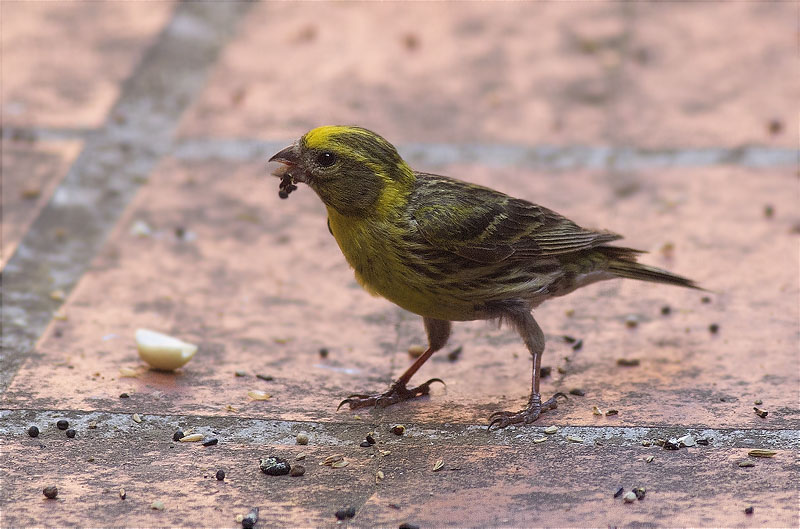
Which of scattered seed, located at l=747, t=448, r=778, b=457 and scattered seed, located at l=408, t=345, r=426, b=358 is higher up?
scattered seed, located at l=408, t=345, r=426, b=358

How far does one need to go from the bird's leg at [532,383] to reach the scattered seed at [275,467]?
0.73m

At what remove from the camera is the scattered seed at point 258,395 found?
3.95 m

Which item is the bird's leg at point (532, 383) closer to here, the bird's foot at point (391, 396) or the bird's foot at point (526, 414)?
the bird's foot at point (526, 414)

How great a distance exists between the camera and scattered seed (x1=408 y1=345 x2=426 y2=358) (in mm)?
4453

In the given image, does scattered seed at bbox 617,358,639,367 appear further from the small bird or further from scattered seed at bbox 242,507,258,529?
scattered seed at bbox 242,507,258,529

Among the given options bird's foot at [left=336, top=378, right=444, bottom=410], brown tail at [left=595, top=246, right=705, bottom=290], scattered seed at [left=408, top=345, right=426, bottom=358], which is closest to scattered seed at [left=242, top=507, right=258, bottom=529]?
bird's foot at [left=336, top=378, right=444, bottom=410]

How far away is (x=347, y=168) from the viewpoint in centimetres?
423

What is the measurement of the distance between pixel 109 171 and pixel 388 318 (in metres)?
1.64

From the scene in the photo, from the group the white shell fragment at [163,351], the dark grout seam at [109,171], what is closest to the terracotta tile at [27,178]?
the dark grout seam at [109,171]

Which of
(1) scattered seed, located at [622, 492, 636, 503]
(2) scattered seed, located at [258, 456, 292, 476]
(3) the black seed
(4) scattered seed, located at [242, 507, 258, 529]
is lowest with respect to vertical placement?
(4) scattered seed, located at [242, 507, 258, 529]

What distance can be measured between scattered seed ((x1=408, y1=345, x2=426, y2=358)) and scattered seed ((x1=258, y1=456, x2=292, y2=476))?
1098 mm

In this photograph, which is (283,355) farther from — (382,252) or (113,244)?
(113,244)

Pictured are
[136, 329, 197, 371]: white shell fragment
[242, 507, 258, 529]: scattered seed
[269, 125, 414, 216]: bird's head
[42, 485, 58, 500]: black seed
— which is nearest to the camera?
[242, 507, 258, 529]: scattered seed

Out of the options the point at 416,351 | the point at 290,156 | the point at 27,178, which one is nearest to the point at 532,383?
the point at 416,351
